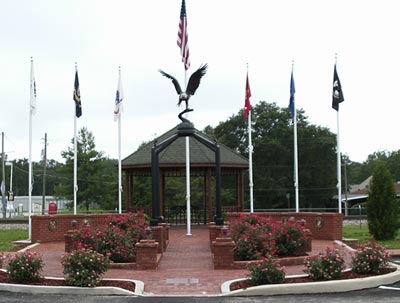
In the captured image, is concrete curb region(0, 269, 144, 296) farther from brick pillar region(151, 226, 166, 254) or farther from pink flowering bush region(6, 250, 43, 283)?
brick pillar region(151, 226, 166, 254)

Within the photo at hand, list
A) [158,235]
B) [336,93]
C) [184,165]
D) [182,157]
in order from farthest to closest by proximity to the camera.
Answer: [182,157] < [184,165] < [336,93] < [158,235]

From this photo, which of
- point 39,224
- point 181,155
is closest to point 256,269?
point 39,224

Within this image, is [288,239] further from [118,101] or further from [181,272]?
[118,101]

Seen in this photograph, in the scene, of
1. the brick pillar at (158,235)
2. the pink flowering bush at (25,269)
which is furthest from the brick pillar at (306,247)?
the pink flowering bush at (25,269)

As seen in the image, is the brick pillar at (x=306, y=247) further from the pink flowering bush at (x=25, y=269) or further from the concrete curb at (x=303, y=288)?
the pink flowering bush at (x=25, y=269)

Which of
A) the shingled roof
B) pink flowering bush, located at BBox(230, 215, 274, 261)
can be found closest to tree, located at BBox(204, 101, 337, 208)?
the shingled roof

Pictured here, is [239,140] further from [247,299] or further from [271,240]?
[247,299]

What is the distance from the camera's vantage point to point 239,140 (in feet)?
177

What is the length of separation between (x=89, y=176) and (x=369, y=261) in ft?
117

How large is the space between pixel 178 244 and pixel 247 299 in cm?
892

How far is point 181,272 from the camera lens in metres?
12.1

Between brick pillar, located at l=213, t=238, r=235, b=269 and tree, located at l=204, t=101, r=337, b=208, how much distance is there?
129ft

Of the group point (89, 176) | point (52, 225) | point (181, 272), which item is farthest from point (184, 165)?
point (89, 176)

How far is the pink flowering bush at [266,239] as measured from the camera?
42.3 feet
